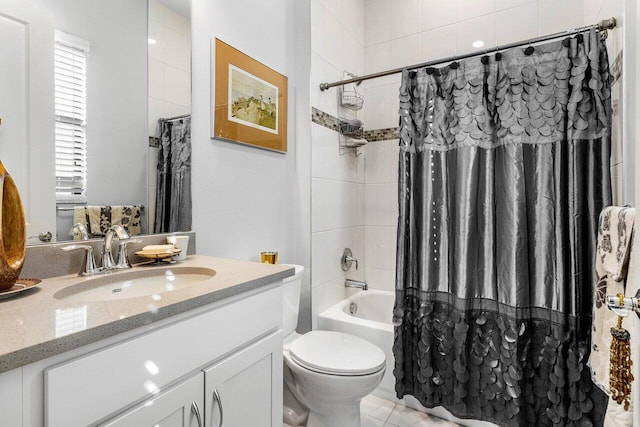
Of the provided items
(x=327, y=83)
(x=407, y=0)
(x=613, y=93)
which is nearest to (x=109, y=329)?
(x=327, y=83)

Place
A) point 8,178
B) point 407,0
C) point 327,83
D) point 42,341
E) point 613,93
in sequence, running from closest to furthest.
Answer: point 42,341 → point 8,178 → point 613,93 → point 327,83 → point 407,0

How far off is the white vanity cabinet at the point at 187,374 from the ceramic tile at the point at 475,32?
2.18 metres

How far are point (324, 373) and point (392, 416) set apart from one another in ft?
2.36

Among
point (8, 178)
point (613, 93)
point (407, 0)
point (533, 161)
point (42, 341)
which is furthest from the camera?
point (407, 0)

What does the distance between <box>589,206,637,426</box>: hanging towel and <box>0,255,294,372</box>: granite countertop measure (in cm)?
102

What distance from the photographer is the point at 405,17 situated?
252 cm

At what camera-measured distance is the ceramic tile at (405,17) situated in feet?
8.12

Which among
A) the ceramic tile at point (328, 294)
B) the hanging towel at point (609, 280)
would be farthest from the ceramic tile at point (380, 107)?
the hanging towel at point (609, 280)

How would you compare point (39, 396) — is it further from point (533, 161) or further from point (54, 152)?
point (533, 161)

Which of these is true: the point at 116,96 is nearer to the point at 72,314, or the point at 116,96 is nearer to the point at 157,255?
the point at 157,255

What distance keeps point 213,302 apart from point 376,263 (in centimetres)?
193

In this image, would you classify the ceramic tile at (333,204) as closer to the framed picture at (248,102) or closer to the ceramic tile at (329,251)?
the ceramic tile at (329,251)

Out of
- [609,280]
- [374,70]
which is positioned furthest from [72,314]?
[374,70]

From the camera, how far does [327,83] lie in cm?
213
